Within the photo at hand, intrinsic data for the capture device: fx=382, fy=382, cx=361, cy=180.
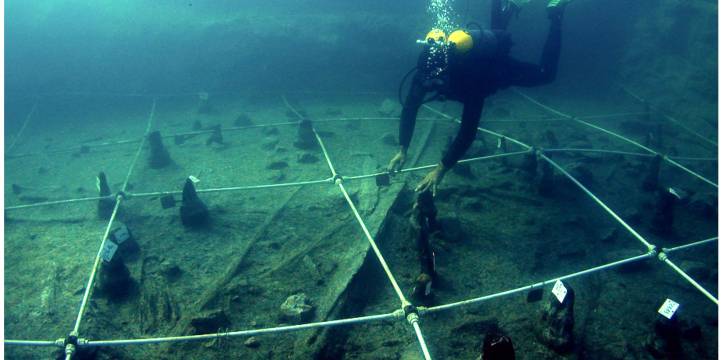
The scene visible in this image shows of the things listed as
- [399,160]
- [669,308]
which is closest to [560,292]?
[669,308]

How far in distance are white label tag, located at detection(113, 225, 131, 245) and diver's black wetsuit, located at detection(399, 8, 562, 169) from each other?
11.7ft

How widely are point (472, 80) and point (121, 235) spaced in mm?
4243

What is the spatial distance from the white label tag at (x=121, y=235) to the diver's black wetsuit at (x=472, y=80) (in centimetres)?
355

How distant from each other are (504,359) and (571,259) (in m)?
2.66

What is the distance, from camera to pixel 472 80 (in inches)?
172

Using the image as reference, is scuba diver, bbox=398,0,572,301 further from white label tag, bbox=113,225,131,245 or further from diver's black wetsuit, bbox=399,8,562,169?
white label tag, bbox=113,225,131,245

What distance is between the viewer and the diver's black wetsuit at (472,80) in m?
4.38

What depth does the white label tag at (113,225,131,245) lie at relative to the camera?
4062mm

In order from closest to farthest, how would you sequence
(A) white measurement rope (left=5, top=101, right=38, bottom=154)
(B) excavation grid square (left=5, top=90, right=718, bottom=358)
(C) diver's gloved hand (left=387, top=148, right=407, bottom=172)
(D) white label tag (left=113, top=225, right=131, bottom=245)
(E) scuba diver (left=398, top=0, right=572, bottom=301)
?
1. (B) excavation grid square (left=5, top=90, right=718, bottom=358)
2. (D) white label tag (left=113, top=225, right=131, bottom=245)
3. (E) scuba diver (left=398, top=0, right=572, bottom=301)
4. (C) diver's gloved hand (left=387, top=148, right=407, bottom=172)
5. (A) white measurement rope (left=5, top=101, right=38, bottom=154)

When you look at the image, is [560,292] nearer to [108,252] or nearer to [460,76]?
[460,76]

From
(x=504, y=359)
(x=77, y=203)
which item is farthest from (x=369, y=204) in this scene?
(x=77, y=203)

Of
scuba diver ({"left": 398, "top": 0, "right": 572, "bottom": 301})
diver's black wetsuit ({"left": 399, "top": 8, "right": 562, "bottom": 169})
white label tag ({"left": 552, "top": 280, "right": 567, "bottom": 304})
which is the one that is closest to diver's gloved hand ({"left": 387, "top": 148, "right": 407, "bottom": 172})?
diver's black wetsuit ({"left": 399, "top": 8, "right": 562, "bottom": 169})

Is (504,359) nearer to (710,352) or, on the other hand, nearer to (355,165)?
(710,352)

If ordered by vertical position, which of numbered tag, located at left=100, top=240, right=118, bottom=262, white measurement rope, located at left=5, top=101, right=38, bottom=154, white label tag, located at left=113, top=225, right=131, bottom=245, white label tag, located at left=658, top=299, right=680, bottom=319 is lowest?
white measurement rope, located at left=5, top=101, right=38, bottom=154
